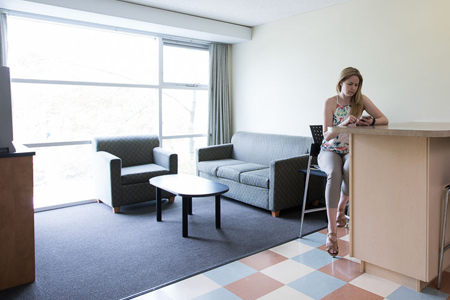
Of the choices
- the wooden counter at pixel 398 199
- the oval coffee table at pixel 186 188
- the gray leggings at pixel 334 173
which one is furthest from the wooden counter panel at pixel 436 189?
the oval coffee table at pixel 186 188

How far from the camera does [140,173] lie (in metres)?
4.36

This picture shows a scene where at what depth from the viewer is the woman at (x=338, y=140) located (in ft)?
9.23

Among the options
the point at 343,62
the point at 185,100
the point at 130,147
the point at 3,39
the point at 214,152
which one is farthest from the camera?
the point at 185,100

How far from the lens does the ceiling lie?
14.2 feet

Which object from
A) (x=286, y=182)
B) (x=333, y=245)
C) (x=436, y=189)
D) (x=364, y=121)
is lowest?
(x=333, y=245)

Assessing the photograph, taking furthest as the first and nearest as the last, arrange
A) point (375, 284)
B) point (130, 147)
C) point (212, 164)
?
1. point (212, 164)
2. point (130, 147)
3. point (375, 284)

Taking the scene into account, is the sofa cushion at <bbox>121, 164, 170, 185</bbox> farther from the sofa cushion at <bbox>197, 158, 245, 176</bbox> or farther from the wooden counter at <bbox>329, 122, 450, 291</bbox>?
the wooden counter at <bbox>329, 122, 450, 291</bbox>

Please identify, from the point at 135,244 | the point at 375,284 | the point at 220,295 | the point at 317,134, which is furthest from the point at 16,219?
the point at 317,134

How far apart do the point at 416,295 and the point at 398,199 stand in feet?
2.00

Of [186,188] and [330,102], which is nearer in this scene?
[330,102]

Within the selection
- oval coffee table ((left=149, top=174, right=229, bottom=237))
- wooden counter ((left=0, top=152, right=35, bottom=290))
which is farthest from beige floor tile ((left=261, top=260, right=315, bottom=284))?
wooden counter ((left=0, top=152, right=35, bottom=290))

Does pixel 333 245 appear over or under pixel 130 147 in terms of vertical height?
under

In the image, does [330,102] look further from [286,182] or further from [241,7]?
[241,7]

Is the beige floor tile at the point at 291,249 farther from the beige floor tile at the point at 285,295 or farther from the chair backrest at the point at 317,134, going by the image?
the chair backrest at the point at 317,134
